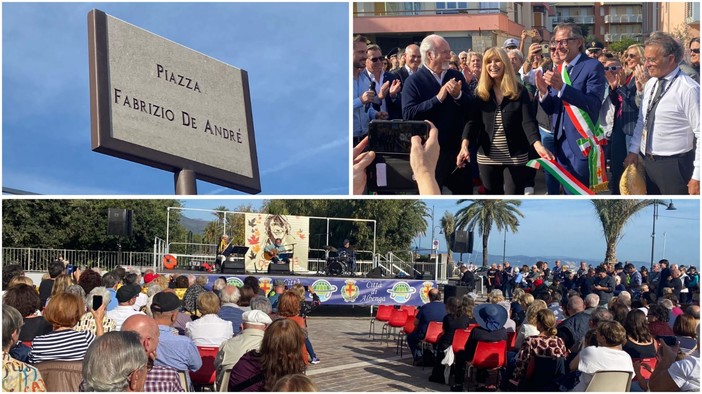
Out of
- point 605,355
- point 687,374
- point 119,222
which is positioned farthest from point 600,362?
point 119,222

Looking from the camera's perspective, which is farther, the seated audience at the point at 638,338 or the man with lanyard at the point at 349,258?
the man with lanyard at the point at 349,258

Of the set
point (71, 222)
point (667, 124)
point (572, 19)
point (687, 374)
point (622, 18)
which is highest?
point (622, 18)

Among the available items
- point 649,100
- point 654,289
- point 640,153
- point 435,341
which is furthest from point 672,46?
point 654,289

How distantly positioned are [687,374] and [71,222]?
26.4 meters

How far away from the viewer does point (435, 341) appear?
881 cm

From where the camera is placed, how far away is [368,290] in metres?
16.2

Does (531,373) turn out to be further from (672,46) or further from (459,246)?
(459,246)

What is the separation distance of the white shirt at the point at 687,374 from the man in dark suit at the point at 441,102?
275cm

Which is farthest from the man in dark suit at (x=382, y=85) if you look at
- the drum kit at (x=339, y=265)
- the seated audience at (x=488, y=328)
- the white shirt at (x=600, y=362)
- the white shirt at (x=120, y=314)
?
the drum kit at (x=339, y=265)

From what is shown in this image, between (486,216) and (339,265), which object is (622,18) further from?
(486,216)

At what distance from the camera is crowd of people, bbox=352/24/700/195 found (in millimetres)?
7344

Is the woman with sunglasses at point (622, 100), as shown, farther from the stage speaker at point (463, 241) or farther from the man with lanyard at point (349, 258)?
the man with lanyard at point (349, 258)

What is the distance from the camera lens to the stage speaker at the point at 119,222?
12559 mm

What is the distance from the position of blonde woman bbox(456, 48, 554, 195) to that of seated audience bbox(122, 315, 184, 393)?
404 cm
